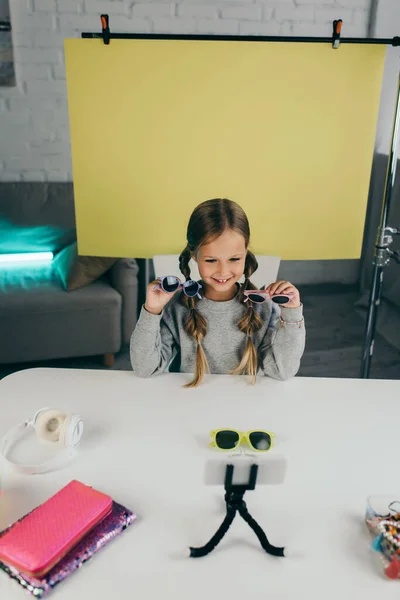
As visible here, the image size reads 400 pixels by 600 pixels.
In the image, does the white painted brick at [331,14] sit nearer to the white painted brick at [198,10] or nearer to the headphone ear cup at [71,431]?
the white painted brick at [198,10]

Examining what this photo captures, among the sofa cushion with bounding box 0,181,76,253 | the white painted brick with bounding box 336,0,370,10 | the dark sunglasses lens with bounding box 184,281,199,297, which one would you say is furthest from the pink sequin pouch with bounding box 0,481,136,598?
the white painted brick with bounding box 336,0,370,10

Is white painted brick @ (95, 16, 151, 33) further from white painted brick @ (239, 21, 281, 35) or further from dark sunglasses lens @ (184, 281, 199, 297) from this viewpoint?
dark sunglasses lens @ (184, 281, 199, 297)

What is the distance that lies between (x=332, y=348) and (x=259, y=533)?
2092 mm

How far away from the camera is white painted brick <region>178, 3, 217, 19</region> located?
291cm

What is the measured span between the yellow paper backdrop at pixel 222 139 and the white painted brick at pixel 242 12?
1.49 meters

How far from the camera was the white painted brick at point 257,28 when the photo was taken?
9.76 ft

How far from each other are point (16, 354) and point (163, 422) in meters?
1.57

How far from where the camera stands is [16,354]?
8.13ft

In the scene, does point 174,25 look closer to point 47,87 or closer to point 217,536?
point 47,87

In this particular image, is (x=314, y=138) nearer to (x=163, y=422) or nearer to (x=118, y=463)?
(x=163, y=422)

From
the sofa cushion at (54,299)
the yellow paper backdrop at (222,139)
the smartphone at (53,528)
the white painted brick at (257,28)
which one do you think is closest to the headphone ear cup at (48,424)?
the smartphone at (53,528)

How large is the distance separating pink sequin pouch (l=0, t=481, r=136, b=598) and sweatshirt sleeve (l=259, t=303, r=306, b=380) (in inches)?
21.9

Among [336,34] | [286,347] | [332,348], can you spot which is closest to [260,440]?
[286,347]

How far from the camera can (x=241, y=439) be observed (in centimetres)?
103
